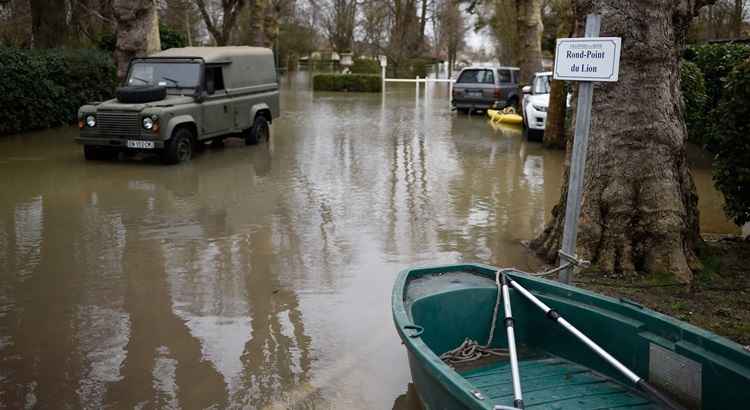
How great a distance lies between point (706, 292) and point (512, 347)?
9.64ft

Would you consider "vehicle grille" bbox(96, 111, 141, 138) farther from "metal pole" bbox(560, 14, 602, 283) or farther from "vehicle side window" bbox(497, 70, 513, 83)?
"vehicle side window" bbox(497, 70, 513, 83)

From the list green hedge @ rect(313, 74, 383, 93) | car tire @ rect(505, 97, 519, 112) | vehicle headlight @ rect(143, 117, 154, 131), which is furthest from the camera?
green hedge @ rect(313, 74, 383, 93)

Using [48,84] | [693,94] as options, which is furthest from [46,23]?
[693,94]

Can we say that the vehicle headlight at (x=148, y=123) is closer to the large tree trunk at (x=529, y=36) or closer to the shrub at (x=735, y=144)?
the shrub at (x=735, y=144)

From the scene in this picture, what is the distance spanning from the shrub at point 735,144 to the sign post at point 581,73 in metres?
2.37

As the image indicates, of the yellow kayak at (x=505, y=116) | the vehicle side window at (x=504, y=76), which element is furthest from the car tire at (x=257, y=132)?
the vehicle side window at (x=504, y=76)

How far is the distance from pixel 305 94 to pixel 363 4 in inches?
815

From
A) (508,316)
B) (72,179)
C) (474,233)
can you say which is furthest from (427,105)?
(508,316)

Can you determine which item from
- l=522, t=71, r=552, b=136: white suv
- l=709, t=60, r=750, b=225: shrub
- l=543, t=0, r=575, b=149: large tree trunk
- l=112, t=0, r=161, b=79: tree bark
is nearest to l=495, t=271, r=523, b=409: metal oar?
l=709, t=60, r=750, b=225: shrub

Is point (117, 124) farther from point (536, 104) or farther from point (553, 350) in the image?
point (553, 350)

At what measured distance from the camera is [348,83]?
35594 millimetres

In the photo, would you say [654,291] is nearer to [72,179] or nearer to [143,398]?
[143,398]

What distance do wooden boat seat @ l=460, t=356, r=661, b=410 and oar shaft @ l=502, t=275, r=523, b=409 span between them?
0.49 feet

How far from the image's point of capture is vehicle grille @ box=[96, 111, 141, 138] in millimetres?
12484
